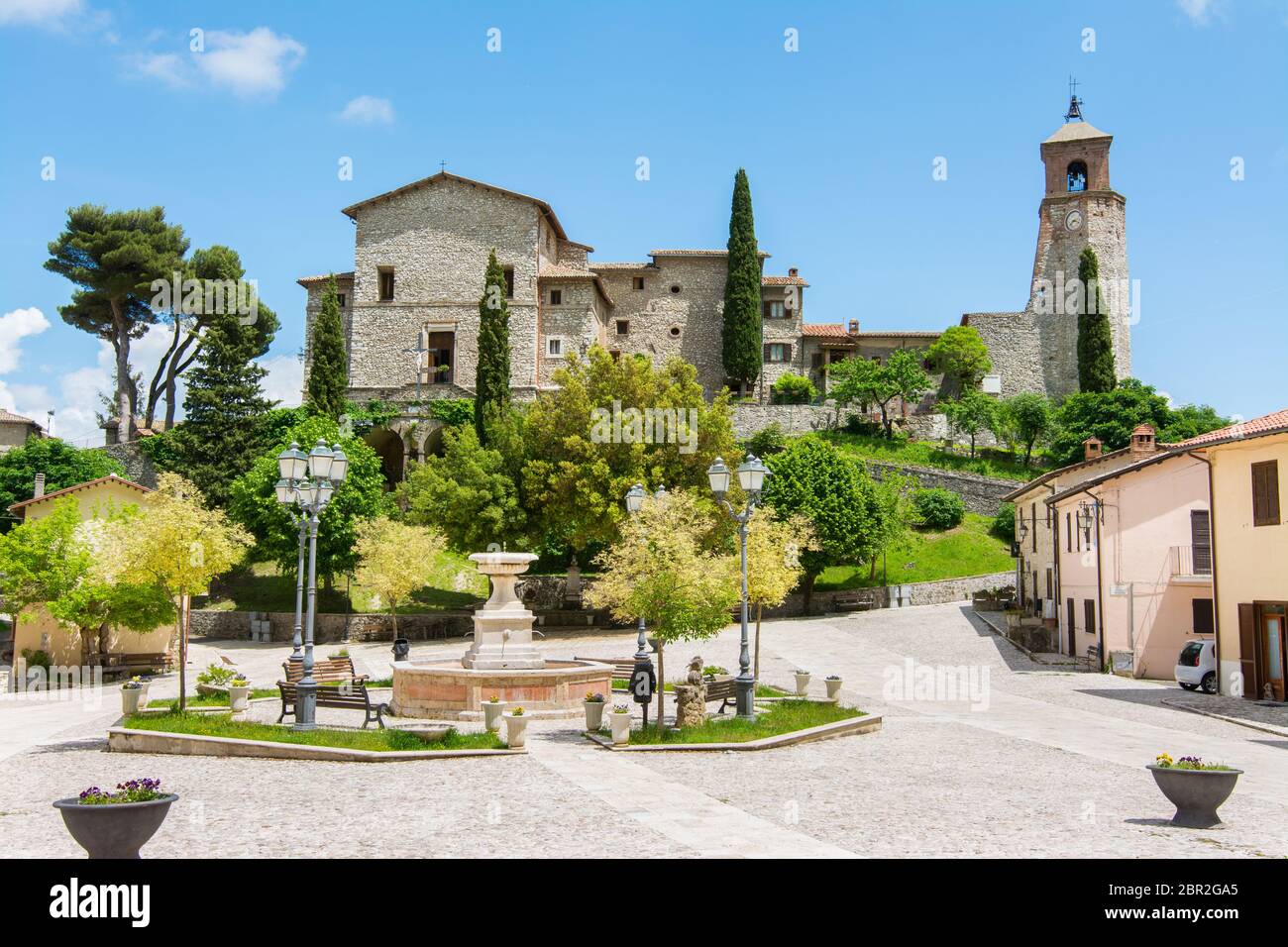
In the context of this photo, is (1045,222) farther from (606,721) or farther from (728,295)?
(606,721)

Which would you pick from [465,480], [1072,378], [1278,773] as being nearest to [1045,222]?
[1072,378]

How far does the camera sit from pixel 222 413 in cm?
5028

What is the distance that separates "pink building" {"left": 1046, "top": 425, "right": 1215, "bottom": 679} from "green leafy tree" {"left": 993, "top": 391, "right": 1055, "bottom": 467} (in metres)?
33.8

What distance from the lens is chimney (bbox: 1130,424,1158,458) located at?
36219 mm

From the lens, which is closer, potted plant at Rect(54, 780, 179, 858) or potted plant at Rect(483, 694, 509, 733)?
potted plant at Rect(54, 780, 179, 858)

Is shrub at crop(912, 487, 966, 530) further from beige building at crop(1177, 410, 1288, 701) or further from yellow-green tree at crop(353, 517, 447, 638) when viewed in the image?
beige building at crop(1177, 410, 1288, 701)

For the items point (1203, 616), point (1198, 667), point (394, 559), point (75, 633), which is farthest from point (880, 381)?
Answer: point (75, 633)

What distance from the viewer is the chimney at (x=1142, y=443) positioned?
36.2m

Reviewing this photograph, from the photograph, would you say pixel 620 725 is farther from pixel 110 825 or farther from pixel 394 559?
pixel 394 559

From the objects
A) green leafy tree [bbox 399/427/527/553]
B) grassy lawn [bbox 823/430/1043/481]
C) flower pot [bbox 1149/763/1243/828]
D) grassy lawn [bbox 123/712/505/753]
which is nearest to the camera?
flower pot [bbox 1149/763/1243/828]

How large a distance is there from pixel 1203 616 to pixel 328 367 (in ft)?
139

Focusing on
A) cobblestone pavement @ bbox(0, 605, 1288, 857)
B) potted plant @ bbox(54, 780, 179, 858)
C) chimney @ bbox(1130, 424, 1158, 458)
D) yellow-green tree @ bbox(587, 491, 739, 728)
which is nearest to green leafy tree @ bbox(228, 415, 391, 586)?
cobblestone pavement @ bbox(0, 605, 1288, 857)

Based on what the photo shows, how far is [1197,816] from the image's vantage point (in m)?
10.2
